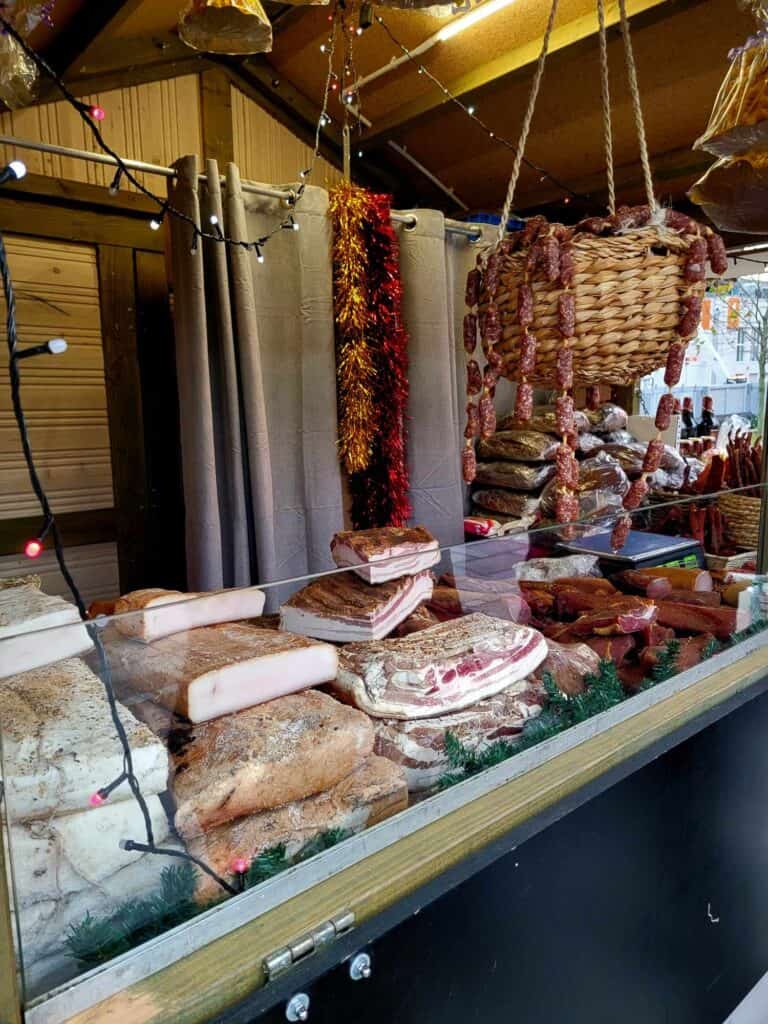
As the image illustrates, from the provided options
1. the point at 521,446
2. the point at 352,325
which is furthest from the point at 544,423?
the point at 352,325

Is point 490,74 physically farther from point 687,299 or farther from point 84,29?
point 687,299


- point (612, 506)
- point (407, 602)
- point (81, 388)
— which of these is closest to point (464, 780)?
point (407, 602)

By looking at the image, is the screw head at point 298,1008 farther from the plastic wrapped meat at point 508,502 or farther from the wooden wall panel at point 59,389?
the plastic wrapped meat at point 508,502

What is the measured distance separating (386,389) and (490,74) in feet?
5.43

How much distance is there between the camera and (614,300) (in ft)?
4.22

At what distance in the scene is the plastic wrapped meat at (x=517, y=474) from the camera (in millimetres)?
3660

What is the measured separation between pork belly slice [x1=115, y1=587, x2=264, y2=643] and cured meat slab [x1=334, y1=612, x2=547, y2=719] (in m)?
0.19

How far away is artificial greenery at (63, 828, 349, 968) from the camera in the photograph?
70 cm

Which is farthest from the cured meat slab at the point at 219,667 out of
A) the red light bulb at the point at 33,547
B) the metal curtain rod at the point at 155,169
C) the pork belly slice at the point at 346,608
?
the metal curtain rod at the point at 155,169

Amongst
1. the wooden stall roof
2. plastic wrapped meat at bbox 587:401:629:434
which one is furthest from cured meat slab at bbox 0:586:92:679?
plastic wrapped meat at bbox 587:401:629:434

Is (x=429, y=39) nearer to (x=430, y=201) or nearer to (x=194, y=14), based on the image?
(x=430, y=201)

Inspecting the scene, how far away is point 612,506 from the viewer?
11.4 ft

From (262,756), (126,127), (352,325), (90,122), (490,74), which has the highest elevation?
(490,74)

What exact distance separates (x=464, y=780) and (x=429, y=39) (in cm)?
350
